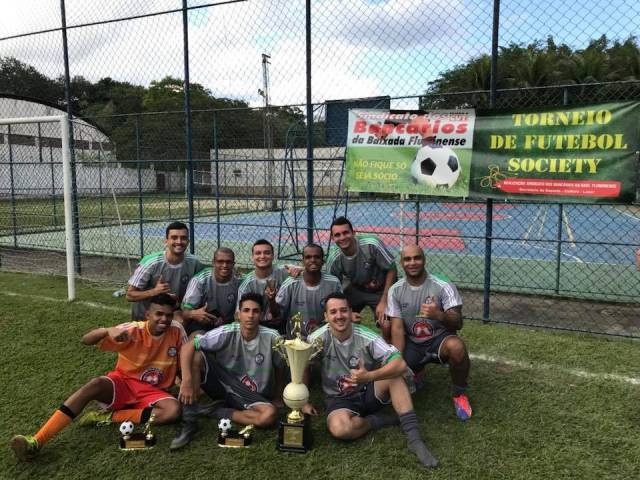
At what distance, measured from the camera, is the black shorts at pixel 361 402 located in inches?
136

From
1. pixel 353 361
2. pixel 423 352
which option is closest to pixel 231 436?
pixel 353 361

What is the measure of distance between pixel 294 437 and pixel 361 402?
554 millimetres

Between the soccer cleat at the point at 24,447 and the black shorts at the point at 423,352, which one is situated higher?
the black shorts at the point at 423,352

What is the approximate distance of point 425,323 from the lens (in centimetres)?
395

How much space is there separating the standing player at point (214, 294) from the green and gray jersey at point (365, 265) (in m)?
0.95

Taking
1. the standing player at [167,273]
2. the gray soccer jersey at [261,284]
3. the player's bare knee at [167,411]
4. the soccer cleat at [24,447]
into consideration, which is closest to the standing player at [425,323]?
the gray soccer jersey at [261,284]

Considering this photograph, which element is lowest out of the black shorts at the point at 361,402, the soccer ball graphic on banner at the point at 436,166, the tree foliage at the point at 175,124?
the black shorts at the point at 361,402

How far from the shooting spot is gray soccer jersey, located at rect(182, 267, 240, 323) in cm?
435

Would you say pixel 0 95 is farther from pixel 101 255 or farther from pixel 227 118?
pixel 101 255

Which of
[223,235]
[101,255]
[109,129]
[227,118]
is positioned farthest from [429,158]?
[109,129]

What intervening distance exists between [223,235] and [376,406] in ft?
37.2

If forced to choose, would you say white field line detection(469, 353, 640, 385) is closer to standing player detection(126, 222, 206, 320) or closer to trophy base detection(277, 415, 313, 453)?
trophy base detection(277, 415, 313, 453)

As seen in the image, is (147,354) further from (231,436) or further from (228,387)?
(231,436)

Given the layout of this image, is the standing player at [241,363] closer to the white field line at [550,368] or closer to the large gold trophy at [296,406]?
the large gold trophy at [296,406]
